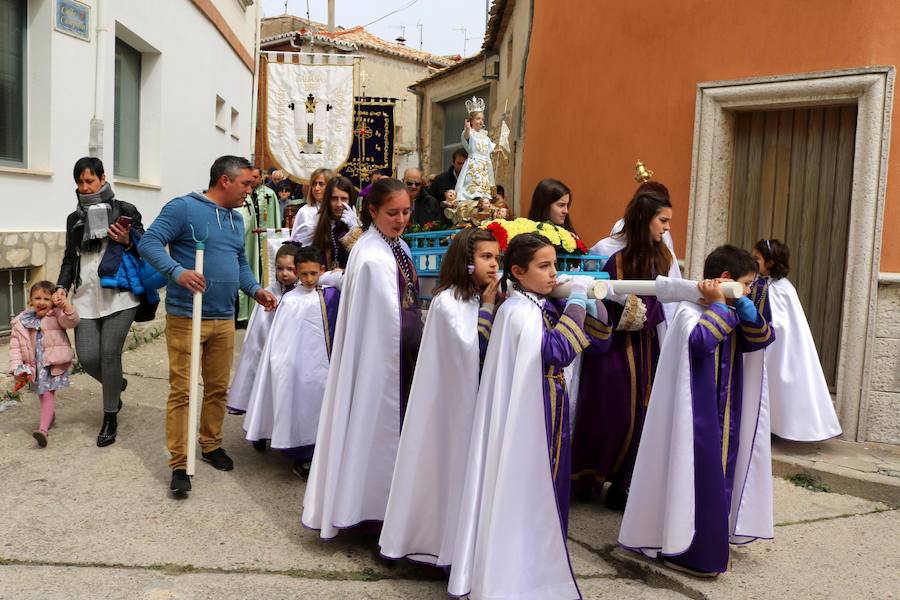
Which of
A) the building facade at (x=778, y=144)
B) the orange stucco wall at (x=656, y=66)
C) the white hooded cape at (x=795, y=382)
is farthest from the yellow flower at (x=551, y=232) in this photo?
the orange stucco wall at (x=656, y=66)

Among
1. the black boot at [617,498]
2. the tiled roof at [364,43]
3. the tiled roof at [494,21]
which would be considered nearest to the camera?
the black boot at [617,498]

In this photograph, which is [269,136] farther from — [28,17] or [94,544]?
[94,544]

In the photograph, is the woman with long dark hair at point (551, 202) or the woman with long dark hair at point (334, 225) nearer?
the woman with long dark hair at point (551, 202)

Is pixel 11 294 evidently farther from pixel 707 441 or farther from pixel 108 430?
pixel 707 441

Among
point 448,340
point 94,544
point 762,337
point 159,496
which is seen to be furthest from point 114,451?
point 762,337

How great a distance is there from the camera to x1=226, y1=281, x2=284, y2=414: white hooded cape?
5.68 m

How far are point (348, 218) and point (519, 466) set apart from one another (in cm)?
293

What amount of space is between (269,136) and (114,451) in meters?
9.03

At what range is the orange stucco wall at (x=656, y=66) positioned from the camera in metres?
5.96

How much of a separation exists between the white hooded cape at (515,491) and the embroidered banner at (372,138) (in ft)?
41.9

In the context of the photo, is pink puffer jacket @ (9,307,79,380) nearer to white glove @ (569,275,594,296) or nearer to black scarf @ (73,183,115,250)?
black scarf @ (73,183,115,250)

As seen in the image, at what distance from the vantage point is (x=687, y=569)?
377 centimetres

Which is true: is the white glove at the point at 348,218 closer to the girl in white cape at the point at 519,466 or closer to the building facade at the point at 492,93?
the building facade at the point at 492,93

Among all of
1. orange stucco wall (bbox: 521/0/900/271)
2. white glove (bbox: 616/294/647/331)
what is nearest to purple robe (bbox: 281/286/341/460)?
white glove (bbox: 616/294/647/331)
